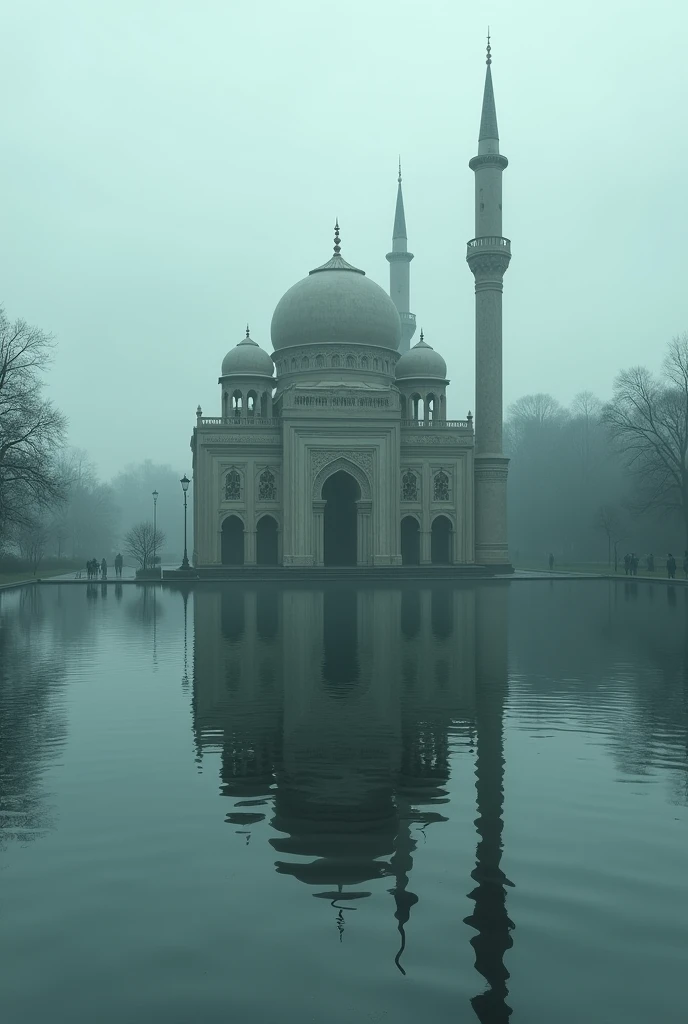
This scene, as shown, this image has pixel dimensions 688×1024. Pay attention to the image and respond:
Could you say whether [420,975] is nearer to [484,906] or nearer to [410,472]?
[484,906]

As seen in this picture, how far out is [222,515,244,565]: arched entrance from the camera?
50.6m

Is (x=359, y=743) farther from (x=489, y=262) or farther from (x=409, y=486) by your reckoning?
(x=489, y=262)

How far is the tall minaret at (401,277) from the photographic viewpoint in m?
72.8

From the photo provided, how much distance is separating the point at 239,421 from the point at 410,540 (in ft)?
36.0

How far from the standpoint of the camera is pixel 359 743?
9.24 m

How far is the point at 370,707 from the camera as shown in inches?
434

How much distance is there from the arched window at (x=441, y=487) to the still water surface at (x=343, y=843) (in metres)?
37.6

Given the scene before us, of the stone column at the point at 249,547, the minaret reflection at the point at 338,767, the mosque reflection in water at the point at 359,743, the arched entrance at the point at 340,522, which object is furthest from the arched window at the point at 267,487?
the minaret reflection at the point at 338,767

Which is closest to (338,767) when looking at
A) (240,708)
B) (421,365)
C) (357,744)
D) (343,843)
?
(357,744)

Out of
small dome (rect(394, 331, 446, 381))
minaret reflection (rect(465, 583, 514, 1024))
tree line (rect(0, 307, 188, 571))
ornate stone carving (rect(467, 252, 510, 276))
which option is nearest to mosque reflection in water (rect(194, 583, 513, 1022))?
minaret reflection (rect(465, 583, 514, 1024))

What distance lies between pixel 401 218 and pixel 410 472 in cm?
3019

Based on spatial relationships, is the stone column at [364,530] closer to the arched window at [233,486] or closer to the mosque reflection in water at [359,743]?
the arched window at [233,486]

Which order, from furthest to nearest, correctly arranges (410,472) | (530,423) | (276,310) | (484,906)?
(530,423), (276,310), (410,472), (484,906)

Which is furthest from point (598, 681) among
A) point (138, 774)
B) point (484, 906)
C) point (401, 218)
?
point (401, 218)
